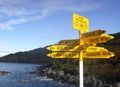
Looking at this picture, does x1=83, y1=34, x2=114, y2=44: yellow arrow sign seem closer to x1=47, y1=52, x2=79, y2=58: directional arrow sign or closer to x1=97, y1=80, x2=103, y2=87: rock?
x1=47, y1=52, x2=79, y2=58: directional arrow sign

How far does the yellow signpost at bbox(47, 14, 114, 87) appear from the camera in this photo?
10656mm

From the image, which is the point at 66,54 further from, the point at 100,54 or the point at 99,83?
the point at 99,83

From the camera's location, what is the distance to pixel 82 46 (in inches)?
434

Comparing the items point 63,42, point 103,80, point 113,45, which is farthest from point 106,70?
point 63,42

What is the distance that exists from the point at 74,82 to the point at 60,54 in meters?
66.2

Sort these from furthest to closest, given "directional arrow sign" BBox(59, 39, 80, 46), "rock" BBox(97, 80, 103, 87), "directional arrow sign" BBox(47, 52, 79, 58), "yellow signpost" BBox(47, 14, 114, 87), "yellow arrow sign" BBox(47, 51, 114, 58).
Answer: "rock" BBox(97, 80, 103, 87) → "directional arrow sign" BBox(59, 39, 80, 46) → "directional arrow sign" BBox(47, 52, 79, 58) → "yellow arrow sign" BBox(47, 51, 114, 58) → "yellow signpost" BBox(47, 14, 114, 87)

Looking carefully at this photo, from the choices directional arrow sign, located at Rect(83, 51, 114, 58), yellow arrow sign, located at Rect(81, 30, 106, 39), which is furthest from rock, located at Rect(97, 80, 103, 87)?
yellow arrow sign, located at Rect(81, 30, 106, 39)

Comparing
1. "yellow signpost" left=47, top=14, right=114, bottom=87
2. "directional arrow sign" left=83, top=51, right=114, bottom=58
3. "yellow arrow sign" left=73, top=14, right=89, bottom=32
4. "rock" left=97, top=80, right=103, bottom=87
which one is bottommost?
"rock" left=97, top=80, right=103, bottom=87

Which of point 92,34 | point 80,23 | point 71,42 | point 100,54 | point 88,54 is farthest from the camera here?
point 71,42

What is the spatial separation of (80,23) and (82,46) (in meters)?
0.97

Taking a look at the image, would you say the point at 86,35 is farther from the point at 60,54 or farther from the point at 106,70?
the point at 106,70

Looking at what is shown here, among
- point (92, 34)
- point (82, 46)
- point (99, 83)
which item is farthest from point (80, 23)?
point (99, 83)

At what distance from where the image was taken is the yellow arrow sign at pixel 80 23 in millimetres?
11016

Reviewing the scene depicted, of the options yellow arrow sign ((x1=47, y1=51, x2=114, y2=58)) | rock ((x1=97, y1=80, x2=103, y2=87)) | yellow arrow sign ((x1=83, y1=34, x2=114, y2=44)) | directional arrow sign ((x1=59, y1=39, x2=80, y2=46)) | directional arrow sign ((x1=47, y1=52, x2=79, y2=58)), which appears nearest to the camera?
yellow arrow sign ((x1=83, y1=34, x2=114, y2=44))
